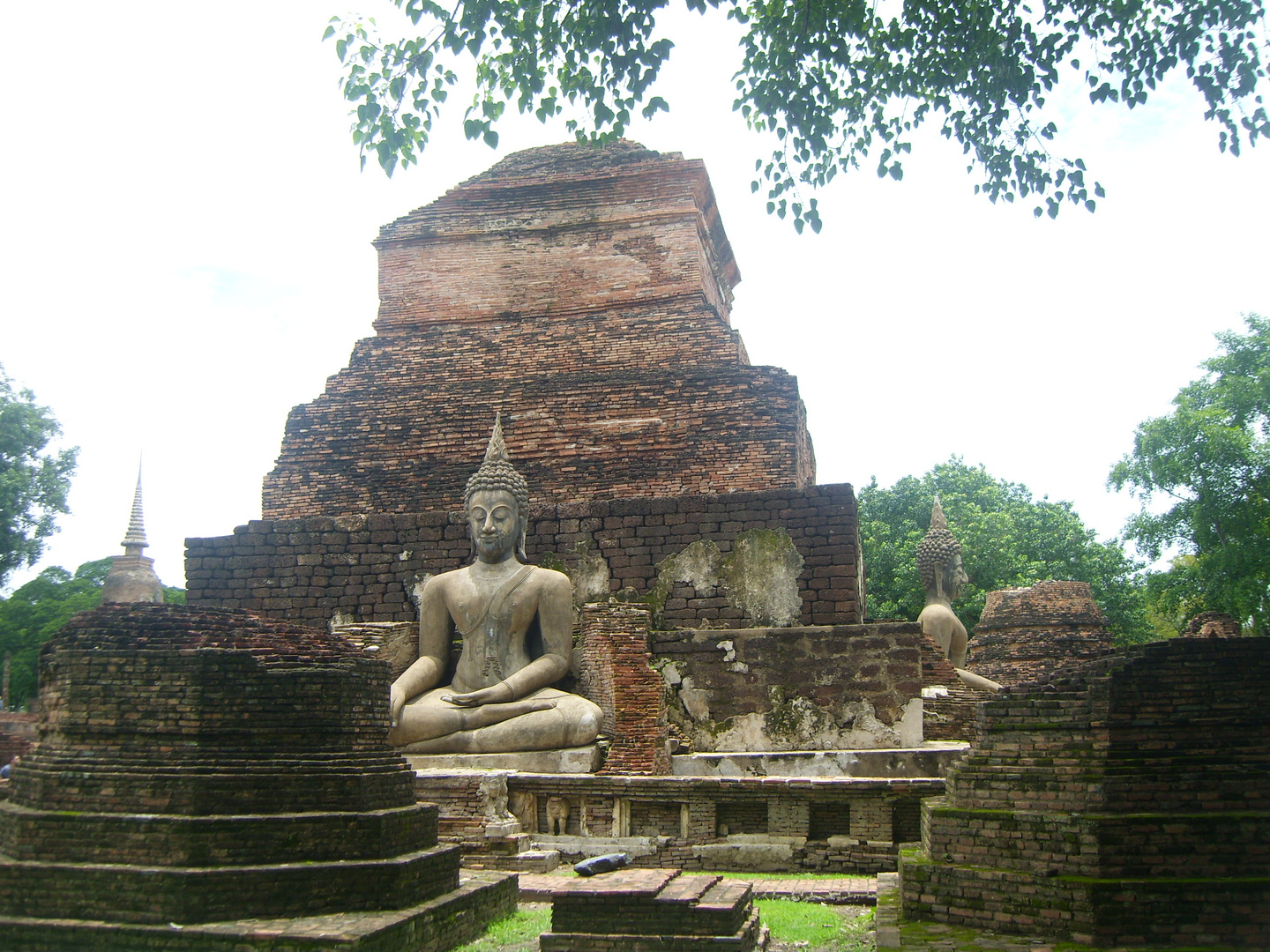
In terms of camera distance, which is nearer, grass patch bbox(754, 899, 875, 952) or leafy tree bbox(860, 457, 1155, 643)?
grass patch bbox(754, 899, 875, 952)

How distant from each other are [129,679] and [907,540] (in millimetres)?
22476

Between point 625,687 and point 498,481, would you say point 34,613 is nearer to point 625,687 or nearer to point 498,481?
point 498,481

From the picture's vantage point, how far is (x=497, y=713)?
8.93m

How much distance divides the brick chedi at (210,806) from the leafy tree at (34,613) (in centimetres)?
2680

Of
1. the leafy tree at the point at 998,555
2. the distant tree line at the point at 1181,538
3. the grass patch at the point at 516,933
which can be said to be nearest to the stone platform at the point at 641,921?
the grass patch at the point at 516,933

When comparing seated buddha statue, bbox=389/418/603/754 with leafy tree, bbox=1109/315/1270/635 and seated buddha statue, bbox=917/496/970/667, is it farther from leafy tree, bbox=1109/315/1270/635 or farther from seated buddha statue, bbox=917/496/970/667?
leafy tree, bbox=1109/315/1270/635

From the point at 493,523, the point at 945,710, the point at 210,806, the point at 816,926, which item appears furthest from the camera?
the point at 945,710

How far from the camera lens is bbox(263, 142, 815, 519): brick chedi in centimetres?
1253

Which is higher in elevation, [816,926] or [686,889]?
[686,889]

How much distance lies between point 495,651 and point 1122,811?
5664 millimetres

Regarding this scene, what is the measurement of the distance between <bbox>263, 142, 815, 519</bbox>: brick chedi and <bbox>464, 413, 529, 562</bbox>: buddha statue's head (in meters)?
2.72

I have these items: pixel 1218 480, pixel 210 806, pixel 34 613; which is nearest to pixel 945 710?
pixel 210 806

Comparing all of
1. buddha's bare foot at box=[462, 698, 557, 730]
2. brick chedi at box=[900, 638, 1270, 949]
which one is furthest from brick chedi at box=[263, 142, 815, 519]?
brick chedi at box=[900, 638, 1270, 949]

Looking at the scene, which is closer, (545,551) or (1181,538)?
(545,551)
